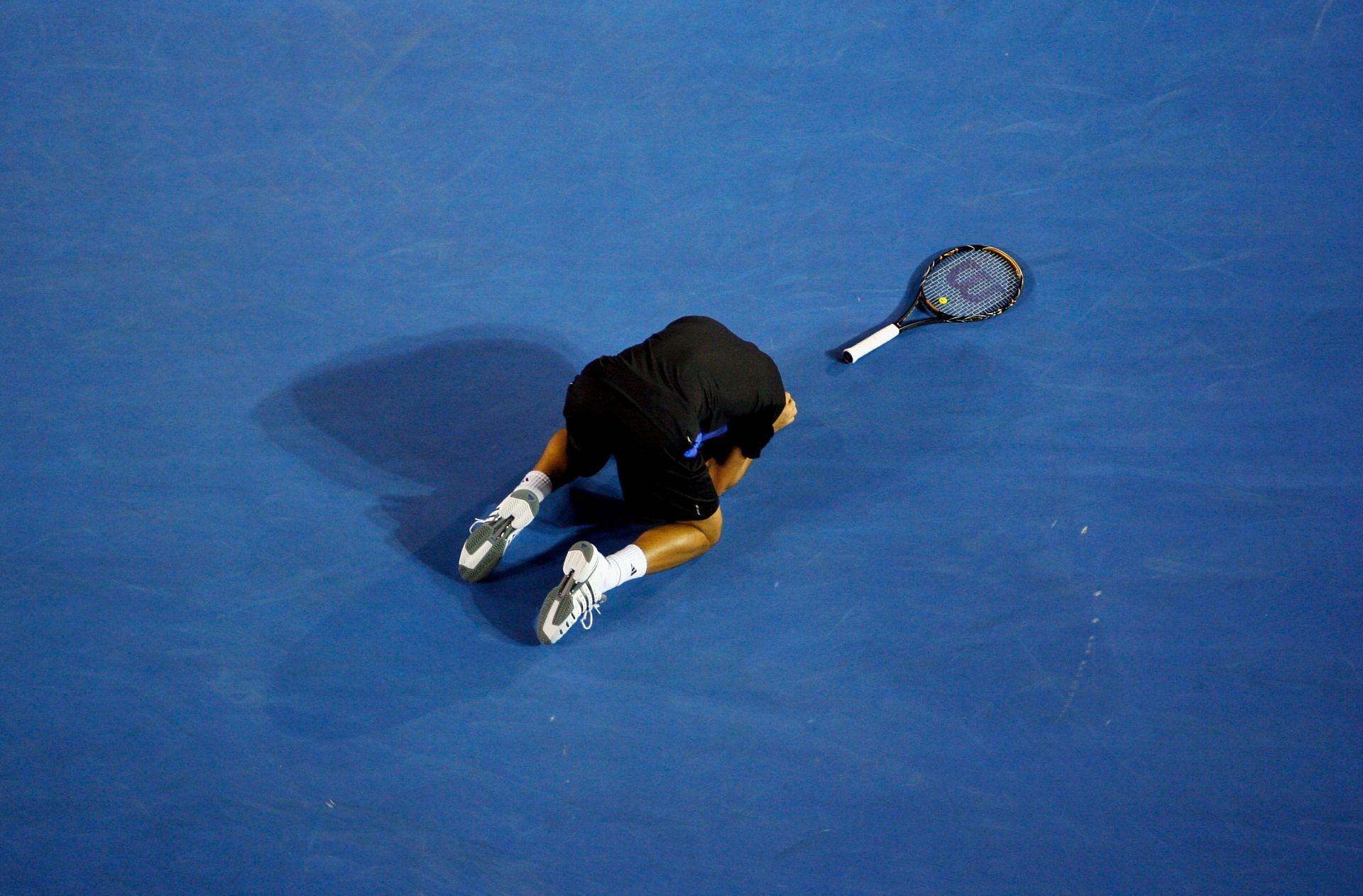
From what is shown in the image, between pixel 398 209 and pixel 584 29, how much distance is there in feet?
4.76

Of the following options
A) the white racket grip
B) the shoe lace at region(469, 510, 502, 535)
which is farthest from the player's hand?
the shoe lace at region(469, 510, 502, 535)

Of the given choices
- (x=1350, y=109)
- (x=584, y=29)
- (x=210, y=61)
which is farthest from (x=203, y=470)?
(x=1350, y=109)

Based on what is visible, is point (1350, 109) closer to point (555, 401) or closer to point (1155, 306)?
point (1155, 306)

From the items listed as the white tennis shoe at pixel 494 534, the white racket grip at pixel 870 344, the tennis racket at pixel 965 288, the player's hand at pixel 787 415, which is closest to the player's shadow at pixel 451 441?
the white tennis shoe at pixel 494 534

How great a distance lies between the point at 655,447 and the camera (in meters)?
3.33

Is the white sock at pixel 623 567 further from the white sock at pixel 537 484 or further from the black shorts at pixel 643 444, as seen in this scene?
the white sock at pixel 537 484

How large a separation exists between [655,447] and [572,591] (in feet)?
2.06

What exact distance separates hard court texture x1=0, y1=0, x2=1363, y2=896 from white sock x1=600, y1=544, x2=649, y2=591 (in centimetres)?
20

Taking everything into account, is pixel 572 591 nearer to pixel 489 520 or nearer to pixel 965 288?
pixel 489 520

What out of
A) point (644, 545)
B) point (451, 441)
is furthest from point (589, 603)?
point (451, 441)

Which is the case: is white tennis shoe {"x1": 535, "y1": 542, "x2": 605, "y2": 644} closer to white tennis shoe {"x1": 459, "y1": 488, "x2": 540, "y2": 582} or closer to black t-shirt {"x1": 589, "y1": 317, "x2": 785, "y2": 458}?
white tennis shoe {"x1": 459, "y1": 488, "x2": 540, "y2": 582}

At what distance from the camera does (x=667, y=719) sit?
355 cm

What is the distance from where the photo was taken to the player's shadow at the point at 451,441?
12.8 feet

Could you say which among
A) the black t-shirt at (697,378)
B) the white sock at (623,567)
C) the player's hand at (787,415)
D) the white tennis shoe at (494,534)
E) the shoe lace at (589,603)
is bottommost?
the shoe lace at (589,603)
